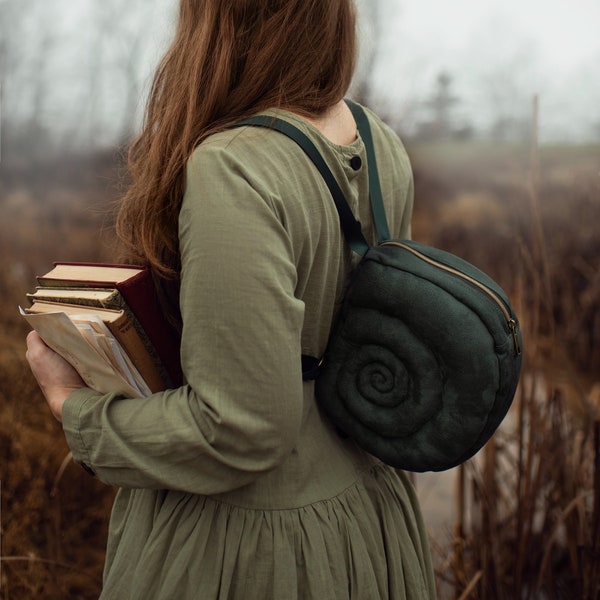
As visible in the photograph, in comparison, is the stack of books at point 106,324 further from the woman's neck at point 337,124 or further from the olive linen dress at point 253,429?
the woman's neck at point 337,124

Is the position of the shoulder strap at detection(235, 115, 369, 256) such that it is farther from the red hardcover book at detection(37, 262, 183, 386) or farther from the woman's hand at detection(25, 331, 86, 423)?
the woman's hand at detection(25, 331, 86, 423)

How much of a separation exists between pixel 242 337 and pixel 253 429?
108mm

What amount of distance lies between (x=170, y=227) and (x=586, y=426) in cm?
135

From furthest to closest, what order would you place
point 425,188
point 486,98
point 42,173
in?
point 486,98
point 425,188
point 42,173

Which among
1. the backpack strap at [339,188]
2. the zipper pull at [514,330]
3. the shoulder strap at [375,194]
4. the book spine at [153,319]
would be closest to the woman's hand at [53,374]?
the book spine at [153,319]

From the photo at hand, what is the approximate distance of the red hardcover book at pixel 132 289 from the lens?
844 mm

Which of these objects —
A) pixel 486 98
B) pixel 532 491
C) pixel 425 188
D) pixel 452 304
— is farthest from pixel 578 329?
pixel 452 304

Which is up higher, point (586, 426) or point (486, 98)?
point (486, 98)

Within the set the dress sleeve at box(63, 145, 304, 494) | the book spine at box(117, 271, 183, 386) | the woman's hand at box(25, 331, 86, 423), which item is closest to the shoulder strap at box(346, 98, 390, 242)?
the dress sleeve at box(63, 145, 304, 494)

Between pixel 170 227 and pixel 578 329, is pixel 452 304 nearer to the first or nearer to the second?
pixel 170 227

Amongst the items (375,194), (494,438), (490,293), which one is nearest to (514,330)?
(490,293)

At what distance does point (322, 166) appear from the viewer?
0.85m

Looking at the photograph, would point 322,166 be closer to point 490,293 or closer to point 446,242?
point 490,293

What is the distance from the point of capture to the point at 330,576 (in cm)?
90
